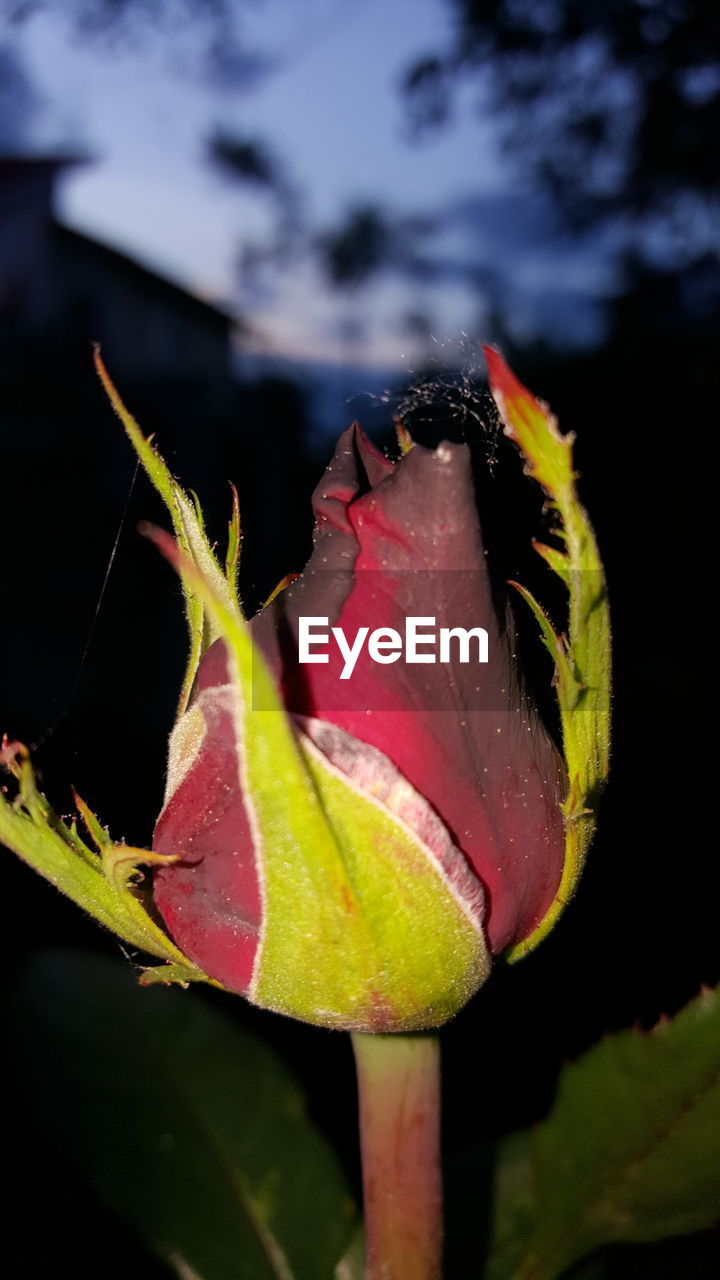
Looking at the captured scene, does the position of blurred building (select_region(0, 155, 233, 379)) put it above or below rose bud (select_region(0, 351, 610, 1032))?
above

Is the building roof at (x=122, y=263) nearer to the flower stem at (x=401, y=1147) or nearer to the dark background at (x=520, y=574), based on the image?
the dark background at (x=520, y=574)

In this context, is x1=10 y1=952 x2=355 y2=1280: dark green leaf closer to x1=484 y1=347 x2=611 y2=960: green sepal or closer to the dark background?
the dark background

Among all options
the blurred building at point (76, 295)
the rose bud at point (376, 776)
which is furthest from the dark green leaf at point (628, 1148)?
the blurred building at point (76, 295)

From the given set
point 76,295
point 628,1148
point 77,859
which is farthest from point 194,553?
point 76,295

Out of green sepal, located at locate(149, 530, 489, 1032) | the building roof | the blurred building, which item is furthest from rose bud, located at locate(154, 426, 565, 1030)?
the building roof

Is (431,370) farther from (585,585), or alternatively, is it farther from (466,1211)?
(466,1211)

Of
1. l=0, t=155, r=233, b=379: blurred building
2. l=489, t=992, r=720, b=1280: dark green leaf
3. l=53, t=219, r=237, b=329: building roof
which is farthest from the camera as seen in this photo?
l=53, t=219, r=237, b=329: building roof

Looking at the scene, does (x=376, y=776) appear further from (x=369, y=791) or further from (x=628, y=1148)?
(x=628, y=1148)
